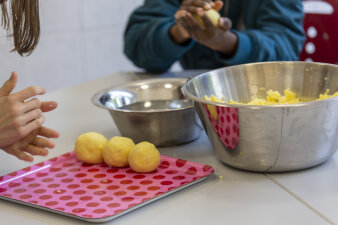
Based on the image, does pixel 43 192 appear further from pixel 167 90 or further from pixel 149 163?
pixel 167 90

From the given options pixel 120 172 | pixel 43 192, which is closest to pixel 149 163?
pixel 120 172

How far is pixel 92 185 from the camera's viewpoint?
72 centimetres

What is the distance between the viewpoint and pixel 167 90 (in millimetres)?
1031

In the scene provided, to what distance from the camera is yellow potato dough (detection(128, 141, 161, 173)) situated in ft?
2.43

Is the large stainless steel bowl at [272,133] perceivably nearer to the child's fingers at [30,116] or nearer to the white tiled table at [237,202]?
the white tiled table at [237,202]

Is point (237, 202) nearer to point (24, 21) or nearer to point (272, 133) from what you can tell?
point (272, 133)

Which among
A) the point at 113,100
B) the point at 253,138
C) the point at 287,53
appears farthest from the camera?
the point at 287,53

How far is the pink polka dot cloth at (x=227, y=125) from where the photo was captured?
2.31 ft

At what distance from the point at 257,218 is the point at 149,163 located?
0.21m

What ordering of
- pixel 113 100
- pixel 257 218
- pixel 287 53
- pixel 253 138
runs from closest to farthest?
1. pixel 257 218
2. pixel 253 138
3. pixel 113 100
4. pixel 287 53

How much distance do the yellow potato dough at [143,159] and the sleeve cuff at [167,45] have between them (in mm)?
751

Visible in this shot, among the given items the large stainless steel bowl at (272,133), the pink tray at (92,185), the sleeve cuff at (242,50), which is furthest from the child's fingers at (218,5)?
the pink tray at (92,185)

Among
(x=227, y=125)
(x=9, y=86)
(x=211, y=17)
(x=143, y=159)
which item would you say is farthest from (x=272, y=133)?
(x=211, y=17)

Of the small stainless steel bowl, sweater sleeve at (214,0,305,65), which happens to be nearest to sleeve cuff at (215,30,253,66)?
sweater sleeve at (214,0,305,65)
